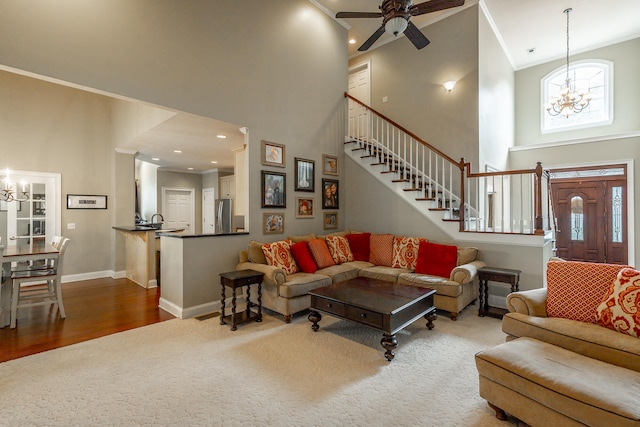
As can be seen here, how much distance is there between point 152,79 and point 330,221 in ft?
11.8

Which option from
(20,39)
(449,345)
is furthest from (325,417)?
(20,39)

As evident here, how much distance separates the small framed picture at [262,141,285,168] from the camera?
4617 mm

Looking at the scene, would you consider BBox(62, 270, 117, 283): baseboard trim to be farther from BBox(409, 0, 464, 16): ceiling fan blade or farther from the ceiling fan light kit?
the ceiling fan light kit

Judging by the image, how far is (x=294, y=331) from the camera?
3.37 m

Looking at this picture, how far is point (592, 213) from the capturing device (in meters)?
6.50

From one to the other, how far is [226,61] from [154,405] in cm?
404

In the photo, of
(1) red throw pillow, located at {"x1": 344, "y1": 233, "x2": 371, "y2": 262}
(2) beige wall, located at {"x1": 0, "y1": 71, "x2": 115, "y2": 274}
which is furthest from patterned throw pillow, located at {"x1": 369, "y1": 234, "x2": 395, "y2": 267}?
(2) beige wall, located at {"x1": 0, "y1": 71, "x2": 115, "y2": 274}

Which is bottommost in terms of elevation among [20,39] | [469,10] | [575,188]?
[575,188]

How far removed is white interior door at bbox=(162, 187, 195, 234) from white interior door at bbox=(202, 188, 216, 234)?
343mm

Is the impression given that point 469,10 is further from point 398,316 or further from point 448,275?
point 398,316

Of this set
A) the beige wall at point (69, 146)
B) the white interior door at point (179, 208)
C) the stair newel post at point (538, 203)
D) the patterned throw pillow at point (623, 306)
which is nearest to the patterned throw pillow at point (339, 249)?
the stair newel post at point (538, 203)

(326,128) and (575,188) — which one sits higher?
(326,128)

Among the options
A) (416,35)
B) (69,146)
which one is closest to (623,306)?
(416,35)

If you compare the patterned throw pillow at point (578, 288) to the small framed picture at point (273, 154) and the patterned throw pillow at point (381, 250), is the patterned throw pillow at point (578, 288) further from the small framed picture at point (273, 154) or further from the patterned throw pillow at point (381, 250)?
the small framed picture at point (273, 154)
